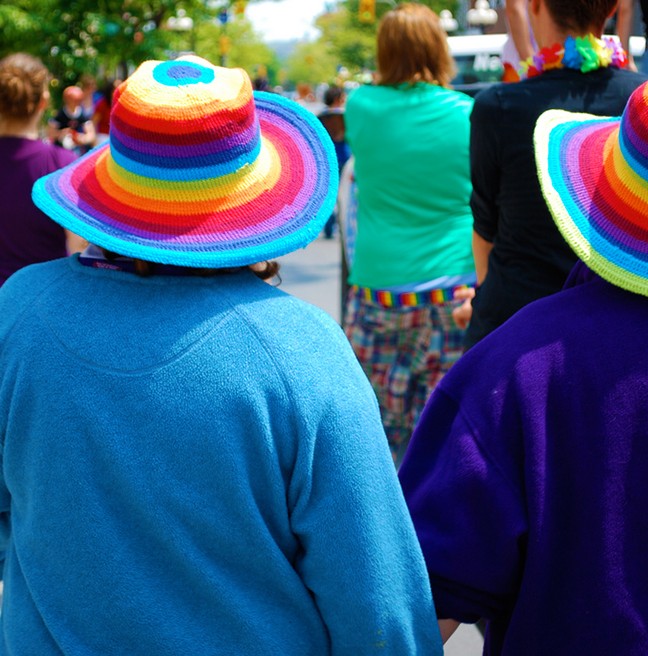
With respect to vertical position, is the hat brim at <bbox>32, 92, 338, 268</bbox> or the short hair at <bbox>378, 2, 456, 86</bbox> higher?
the hat brim at <bbox>32, 92, 338, 268</bbox>

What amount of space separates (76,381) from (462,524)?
22.4 inches

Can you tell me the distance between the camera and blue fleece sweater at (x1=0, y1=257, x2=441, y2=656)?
1.47 m

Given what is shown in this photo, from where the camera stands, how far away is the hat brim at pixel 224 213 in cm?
151

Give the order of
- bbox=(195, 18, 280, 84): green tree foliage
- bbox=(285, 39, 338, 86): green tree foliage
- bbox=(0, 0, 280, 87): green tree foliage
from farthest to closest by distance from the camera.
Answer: bbox=(285, 39, 338, 86): green tree foliage < bbox=(195, 18, 280, 84): green tree foliage < bbox=(0, 0, 280, 87): green tree foliage

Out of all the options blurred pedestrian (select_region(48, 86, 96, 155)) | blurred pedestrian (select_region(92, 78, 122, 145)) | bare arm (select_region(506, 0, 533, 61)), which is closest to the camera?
bare arm (select_region(506, 0, 533, 61))

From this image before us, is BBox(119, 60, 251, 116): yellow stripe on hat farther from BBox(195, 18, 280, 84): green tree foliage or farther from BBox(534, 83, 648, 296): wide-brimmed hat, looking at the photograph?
BBox(195, 18, 280, 84): green tree foliage

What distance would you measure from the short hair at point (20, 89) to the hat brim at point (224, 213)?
93.8 inches

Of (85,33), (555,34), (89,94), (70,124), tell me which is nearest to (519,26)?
(555,34)

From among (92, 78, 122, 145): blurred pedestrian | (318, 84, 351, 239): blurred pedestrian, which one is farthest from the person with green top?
(92, 78, 122, 145): blurred pedestrian

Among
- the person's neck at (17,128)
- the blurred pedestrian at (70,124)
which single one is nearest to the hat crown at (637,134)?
the person's neck at (17,128)

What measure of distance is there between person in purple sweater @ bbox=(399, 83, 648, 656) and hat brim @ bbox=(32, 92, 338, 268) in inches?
13.2

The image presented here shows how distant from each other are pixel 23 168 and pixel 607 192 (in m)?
2.85

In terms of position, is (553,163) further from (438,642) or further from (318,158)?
(438,642)

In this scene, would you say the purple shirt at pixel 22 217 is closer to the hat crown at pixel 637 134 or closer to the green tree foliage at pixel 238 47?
the hat crown at pixel 637 134
